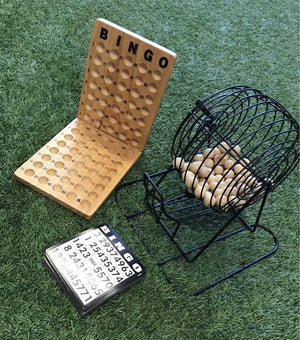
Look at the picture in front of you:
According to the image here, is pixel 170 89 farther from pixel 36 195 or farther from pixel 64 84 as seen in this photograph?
pixel 36 195

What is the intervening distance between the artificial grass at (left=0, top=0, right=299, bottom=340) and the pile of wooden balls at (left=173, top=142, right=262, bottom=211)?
201 millimetres

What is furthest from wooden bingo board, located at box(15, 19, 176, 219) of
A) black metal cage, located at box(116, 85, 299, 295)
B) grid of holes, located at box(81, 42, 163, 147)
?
black metal cage, located at box(116, 85, 299, 295)

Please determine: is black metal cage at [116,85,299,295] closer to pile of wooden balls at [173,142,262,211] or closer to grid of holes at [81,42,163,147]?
pile of wooden balls at [173,142,262,211]

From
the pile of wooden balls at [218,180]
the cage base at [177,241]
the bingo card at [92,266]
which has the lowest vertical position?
the bingo card at [92,266]

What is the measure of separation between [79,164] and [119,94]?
23 centimetres

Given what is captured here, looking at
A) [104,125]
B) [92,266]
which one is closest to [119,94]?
[104,125]

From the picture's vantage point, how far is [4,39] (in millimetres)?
1521

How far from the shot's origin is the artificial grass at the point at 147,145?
3.25 feet

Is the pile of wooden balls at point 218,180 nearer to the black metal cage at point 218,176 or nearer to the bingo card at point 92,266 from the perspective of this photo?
the black metal cage at point 218,176

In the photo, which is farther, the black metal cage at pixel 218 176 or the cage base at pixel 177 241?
the cage base at pixel 177 241

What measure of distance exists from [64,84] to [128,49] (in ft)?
1.38

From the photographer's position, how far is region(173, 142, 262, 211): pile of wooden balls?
998mm

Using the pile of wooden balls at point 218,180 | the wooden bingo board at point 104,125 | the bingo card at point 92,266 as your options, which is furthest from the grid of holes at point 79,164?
the pile of wooden balls at point 218,180

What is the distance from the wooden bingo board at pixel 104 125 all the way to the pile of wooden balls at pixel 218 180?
21 centimetres
